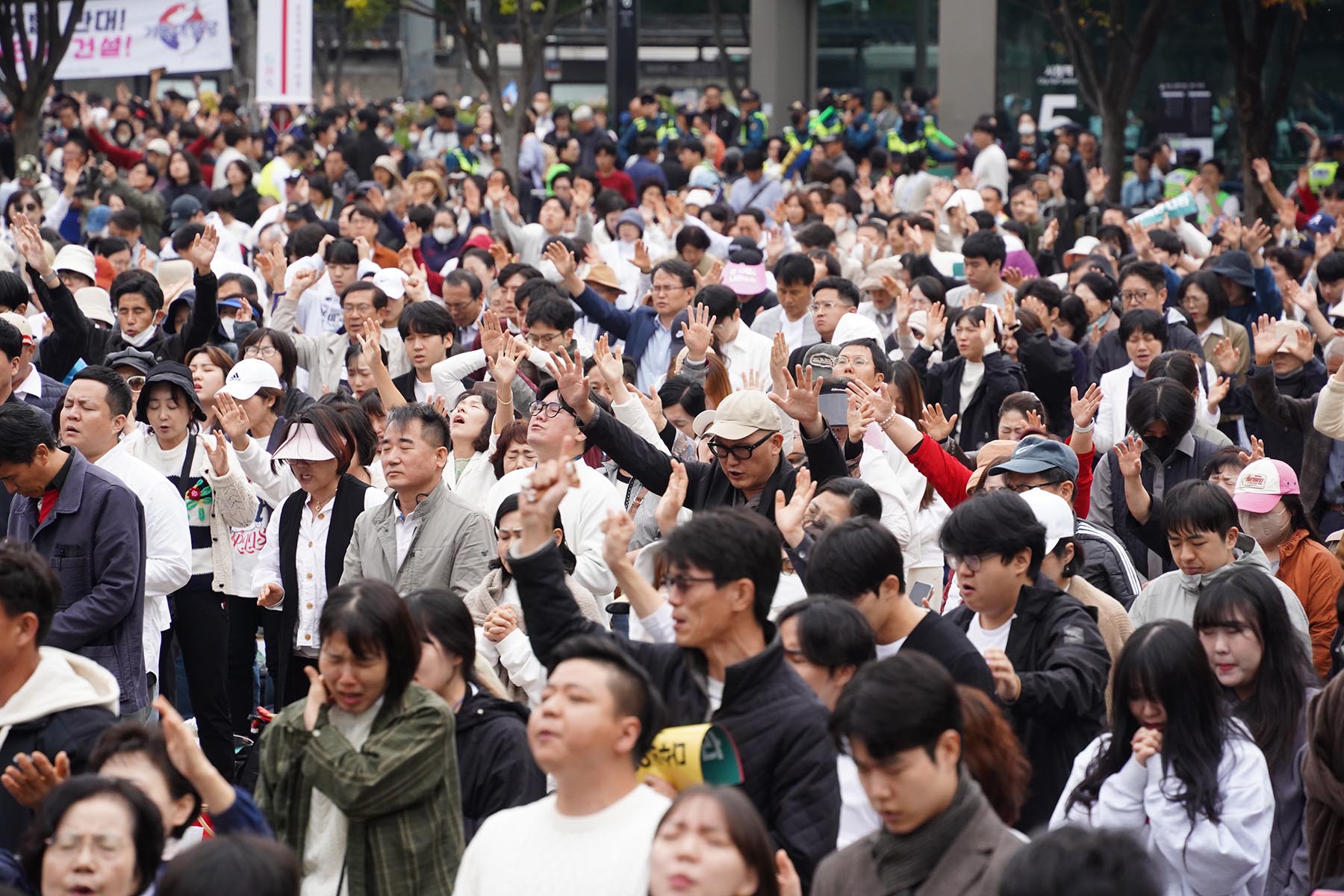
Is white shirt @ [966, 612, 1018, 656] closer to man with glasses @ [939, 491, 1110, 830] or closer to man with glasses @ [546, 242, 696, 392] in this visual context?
man with glasses @ [939, 491, 1110, 830]

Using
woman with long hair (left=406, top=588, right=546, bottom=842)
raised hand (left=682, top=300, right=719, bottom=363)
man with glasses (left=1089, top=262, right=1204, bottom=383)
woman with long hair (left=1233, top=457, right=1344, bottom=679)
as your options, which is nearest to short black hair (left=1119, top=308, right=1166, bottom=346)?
man with glasses (left=1089, top=262, right=1204, bottom=383)

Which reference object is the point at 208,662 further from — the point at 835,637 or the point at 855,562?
the point at 835,637

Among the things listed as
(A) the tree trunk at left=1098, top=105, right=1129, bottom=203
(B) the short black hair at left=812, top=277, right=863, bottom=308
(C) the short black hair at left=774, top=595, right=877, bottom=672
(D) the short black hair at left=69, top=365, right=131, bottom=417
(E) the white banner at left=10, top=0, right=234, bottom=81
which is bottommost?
(C) the short black hair at left=774, top=595, right=877, bottom=672

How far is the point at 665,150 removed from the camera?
20.8 metres

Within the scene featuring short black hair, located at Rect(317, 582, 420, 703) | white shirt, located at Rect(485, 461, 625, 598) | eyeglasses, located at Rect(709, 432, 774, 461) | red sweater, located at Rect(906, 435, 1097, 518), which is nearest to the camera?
short black hair, located at Rect(317, 582, 420, 703)

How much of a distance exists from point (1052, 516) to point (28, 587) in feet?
9.76

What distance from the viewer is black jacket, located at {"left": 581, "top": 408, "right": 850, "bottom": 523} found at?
6.02 m

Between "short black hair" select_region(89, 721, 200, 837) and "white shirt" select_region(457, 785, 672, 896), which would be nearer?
"white shirt" select_region(457, 785, 672, 896)

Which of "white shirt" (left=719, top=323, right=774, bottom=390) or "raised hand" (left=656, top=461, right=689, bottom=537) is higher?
"white shirt" (left=719, top=323, right=774, bottom=390)

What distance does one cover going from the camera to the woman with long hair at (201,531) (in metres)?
6.97

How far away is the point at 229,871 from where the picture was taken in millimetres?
3031

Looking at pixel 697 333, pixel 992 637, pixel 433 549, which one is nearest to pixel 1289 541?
pixel 992 637

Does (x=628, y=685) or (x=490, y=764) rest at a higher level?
(x=628, y=685)

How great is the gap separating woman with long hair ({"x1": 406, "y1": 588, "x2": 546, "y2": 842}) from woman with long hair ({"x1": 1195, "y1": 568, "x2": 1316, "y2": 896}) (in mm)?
1877
